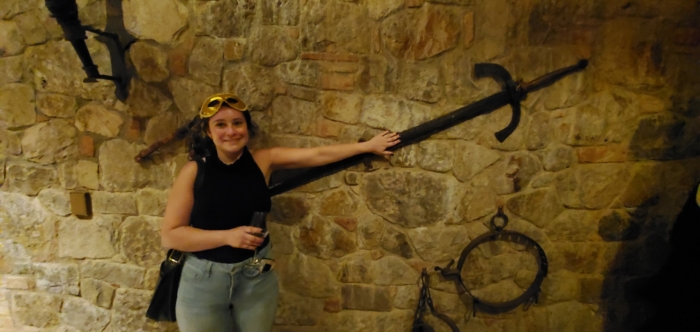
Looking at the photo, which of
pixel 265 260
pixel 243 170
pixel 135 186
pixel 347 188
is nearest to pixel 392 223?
pixel 347 188

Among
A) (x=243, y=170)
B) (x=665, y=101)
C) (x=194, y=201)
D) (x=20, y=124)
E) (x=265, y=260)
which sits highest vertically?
(x=665, y=101)

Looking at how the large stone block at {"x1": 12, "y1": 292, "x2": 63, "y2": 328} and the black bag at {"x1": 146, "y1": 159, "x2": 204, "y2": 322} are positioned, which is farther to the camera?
the large stone block at {"x1": 12, "y1": 292, "x2": 63, "y2": 328}

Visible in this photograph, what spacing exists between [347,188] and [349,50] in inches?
21.0

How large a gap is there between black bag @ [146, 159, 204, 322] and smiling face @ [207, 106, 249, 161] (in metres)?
0.45

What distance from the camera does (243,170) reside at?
1319mm

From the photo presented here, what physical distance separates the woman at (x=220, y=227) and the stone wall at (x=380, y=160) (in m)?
0.25

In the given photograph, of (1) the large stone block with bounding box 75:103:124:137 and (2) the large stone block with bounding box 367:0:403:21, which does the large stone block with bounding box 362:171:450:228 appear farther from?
(1) the large stone block with bounding box 75:103:124:137

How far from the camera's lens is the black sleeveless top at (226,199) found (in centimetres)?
128

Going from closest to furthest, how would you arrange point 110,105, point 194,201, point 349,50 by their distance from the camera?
point 194,201, point 349,50, point 110,105

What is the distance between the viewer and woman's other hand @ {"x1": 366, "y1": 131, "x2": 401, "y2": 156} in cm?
146

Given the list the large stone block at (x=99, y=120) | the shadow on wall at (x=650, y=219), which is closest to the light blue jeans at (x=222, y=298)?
the large stone block at (x=99, y=120)

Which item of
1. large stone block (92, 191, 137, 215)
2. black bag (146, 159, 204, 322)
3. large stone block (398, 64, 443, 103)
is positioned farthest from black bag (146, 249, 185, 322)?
large stone block (398, 64, 443, 103)

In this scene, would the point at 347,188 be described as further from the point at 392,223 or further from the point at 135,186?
the point at 135,186

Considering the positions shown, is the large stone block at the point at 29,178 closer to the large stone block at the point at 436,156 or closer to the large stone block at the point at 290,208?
the large stone block at the point at 290,208
